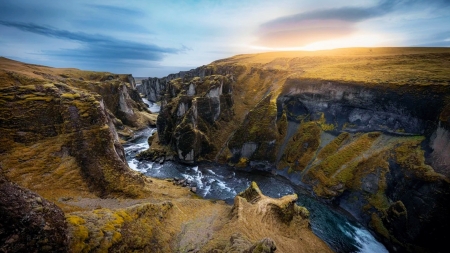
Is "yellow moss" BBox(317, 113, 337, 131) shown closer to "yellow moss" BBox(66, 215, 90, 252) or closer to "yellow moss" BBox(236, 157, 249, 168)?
"yellow moss" BBox(236, 157, 249, 168)

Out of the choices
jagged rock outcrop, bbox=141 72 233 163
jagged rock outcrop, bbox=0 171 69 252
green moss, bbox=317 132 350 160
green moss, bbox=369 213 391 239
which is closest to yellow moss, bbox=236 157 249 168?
jagged rock outcrop, bbox=141 72 233 163

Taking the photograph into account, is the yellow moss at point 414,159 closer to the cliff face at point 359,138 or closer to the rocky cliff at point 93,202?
the cliff face at point 359,138

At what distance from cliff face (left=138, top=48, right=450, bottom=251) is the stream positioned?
2922 millimetres

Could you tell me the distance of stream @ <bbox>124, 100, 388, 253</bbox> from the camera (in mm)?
36969

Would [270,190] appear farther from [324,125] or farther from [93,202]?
[93,202]

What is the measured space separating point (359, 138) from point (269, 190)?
26703 mm

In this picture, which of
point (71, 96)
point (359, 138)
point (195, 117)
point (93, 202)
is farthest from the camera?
point (195, 117)

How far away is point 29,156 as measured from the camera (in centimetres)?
2584

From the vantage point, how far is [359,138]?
52.7 metres

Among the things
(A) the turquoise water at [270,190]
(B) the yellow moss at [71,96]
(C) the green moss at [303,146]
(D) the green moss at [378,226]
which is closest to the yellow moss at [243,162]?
(A) the turquoise water at [270,190]

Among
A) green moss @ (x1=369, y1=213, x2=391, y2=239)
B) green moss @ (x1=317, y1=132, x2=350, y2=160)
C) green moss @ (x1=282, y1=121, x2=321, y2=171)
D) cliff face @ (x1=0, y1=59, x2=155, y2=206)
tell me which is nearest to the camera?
cliff face @ (x1=0, y1=59, x2=155, y2=206)

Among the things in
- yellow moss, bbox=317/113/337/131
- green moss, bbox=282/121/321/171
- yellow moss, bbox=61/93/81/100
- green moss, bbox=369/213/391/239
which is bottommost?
green moss, bbox=369/213/391/239

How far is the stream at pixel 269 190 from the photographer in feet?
121

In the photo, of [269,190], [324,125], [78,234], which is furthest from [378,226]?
[78,234]
